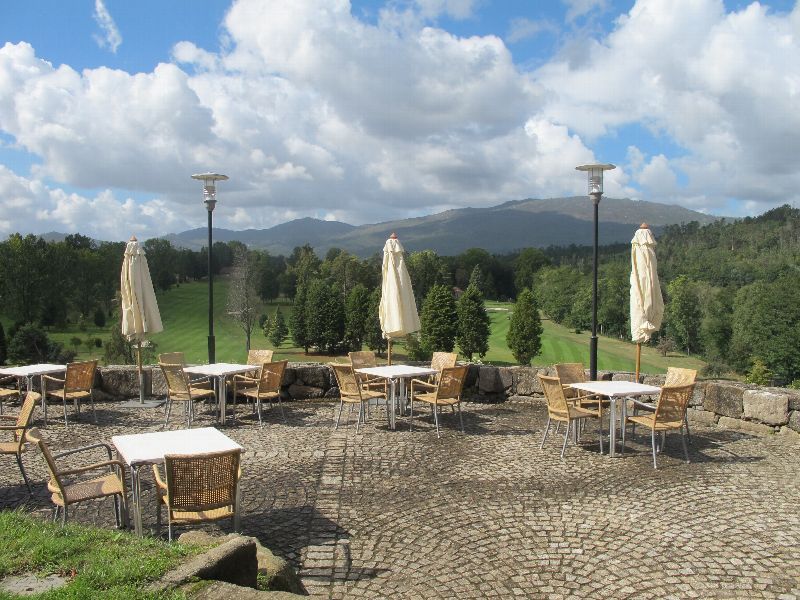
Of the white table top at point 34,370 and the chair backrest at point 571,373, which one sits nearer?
the chair backrest at point 571,373

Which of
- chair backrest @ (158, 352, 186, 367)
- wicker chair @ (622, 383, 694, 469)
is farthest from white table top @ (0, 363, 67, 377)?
wicker chair @ (622, 383, 694, 469)

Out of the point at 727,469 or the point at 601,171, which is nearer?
the point at 727,469

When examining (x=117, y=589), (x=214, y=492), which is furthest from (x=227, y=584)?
(x=214, y=492)

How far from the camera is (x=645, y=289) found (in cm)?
872

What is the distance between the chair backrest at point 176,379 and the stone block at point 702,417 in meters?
7.23

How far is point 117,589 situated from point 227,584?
52cm

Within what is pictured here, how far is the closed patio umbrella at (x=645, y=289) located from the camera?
864 cm

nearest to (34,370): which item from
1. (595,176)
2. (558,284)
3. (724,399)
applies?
(595,176)

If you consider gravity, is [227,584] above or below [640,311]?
below

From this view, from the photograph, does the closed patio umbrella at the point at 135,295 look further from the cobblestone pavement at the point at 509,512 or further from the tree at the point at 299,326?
the tree at the point at 299,326

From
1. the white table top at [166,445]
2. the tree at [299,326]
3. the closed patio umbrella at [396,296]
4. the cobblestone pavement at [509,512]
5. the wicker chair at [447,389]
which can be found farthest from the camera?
the tree at [299,326]

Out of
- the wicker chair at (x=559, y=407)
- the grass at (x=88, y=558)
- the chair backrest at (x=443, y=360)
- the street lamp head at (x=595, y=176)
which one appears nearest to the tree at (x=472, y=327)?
the chair backrest at (x=443, y=360)

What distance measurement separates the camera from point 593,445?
778 cm

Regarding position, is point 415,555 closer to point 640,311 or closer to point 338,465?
point 338,465
